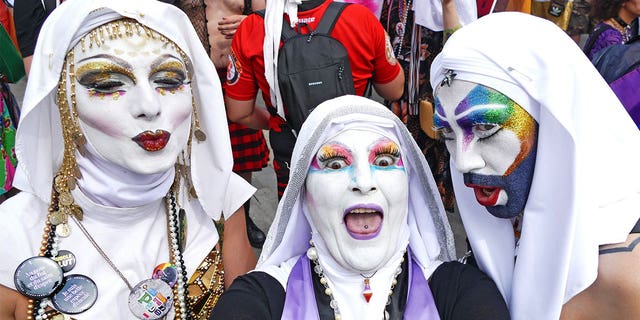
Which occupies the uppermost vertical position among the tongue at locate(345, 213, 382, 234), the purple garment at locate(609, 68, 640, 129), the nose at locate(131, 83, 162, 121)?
the nose at locate(131, 83, 162, 121)

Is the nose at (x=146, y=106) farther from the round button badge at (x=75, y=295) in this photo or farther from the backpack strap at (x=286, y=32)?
the backpack strap at (x=286, y=32)

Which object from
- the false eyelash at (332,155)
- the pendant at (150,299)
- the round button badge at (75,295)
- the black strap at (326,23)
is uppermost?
the false eyelash at (332,155)

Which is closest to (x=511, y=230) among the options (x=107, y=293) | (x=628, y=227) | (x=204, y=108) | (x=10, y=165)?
(x=628, y=227)

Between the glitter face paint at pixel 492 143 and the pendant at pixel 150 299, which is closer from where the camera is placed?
the glitter face paint at pixel 492 143

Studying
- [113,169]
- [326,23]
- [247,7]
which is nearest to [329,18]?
[326,23]

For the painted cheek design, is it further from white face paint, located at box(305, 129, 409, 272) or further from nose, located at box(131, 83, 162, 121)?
nose, located at box(131, 83, 162, 121)

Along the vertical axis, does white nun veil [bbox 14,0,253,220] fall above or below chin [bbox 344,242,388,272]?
above

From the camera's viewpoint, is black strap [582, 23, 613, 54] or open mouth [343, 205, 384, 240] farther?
black strap [582, 23, 613, 54]

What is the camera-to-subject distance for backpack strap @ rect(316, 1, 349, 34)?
2.92 meters

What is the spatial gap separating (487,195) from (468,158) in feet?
0.44

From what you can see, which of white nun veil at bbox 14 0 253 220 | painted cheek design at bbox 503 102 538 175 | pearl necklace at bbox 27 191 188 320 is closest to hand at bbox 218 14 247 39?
white nun veil at bbox 14 0 253 220

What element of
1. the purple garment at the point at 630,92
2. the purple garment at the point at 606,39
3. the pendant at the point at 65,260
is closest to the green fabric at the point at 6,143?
the pendant at the point at 65,260

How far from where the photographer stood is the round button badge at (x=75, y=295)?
197 cm

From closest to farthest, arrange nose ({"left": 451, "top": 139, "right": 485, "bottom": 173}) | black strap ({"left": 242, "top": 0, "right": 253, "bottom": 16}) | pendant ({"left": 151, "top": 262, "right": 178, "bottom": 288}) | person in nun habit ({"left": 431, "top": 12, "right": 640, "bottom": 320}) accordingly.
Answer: person in nun habit ({"left": 431, "top": 12, "right": 640, "bottom": 320}) → nose ({"left": 451, "top": 139, "right": 485, "bottom": 173}) → pendant ({"left": 151, "top": 262, "right": 178, "bottom": 288}) → black strap ({"left": 242, "top": 0, "right": 253, "bottom": 16})
